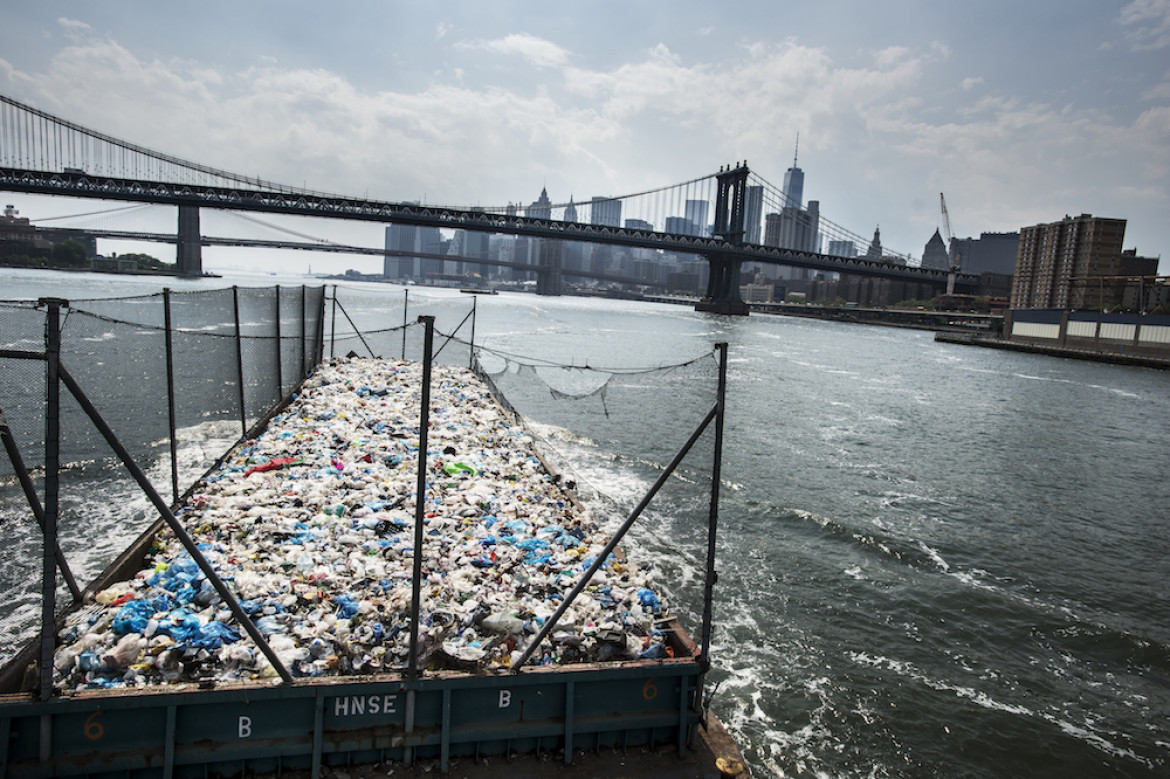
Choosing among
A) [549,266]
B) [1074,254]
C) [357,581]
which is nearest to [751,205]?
[549,266]

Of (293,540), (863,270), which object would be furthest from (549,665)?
(863,270)

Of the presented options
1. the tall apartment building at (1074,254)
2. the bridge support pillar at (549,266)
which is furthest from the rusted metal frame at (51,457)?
the bridge support pillar at (549,266)

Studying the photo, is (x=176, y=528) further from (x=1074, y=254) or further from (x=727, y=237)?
(x=1074, y=254)

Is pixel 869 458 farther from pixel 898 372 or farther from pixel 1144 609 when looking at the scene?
pixel 898 372

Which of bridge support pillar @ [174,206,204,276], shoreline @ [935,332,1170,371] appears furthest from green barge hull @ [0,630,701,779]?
bridge support pillar @ [174,206,204,276]

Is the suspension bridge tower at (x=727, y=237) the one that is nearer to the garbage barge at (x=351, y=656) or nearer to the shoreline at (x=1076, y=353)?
the shoreline at (x=1076, y=353)

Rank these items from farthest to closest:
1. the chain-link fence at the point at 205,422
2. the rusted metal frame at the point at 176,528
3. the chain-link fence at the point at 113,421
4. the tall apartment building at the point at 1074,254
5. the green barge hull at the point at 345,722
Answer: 1. the tall apartment building at the point at 1074,254
2. the chain-link fence at the point at 113,421
3. the chain-link fence at the point at 205,422
4. the green barge hull at the point at 345,722
5. the rusted metal frame at the point at 176,528
